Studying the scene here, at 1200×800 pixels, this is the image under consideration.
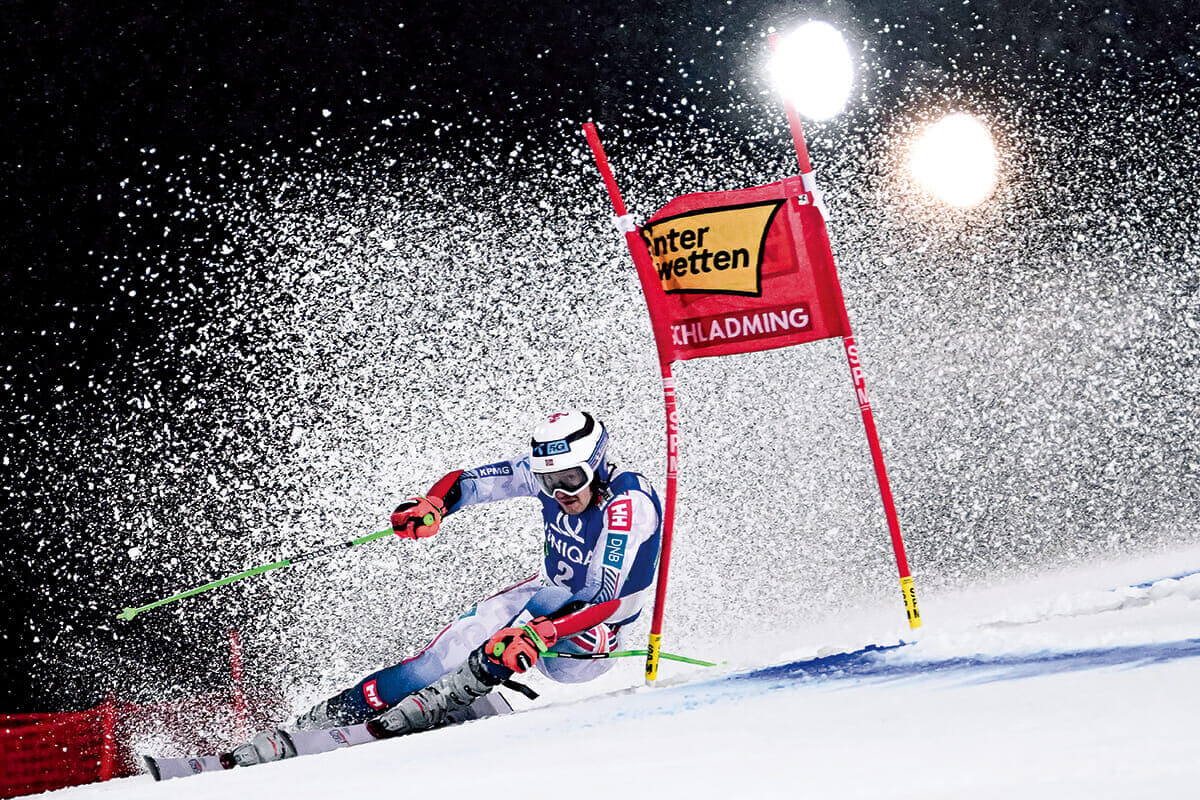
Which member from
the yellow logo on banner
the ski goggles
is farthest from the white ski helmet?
the yellow logo on banner

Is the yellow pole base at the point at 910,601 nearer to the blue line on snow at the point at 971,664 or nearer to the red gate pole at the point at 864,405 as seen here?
the red gate pole at the point at 864,405

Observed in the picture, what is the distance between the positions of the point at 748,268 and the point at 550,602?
1532 mm

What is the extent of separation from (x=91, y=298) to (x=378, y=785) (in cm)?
613

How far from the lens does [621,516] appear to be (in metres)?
3.87

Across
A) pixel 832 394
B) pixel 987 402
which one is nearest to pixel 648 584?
pixel 832 394

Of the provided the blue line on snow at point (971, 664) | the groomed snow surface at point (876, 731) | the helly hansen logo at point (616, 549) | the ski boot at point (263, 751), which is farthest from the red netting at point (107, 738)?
the blue line on snow at point (971, 664)

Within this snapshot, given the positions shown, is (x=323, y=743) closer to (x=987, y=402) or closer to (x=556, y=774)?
(x=556, y=774)

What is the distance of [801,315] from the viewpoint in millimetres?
3711

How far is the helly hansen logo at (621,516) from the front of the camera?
3.87 meters

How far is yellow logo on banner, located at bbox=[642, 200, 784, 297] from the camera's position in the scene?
3.67 meters

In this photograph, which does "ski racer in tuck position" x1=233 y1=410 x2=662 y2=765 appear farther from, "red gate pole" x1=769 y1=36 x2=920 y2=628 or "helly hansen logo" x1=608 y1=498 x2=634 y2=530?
"red gate pole" x1=769 y1=36 x2=920 y2=628

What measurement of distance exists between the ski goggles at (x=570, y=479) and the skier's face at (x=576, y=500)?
0.7 inches

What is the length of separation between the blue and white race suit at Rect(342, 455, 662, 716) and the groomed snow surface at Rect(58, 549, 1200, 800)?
423mm

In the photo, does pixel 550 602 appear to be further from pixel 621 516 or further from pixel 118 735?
pixel 118 735
